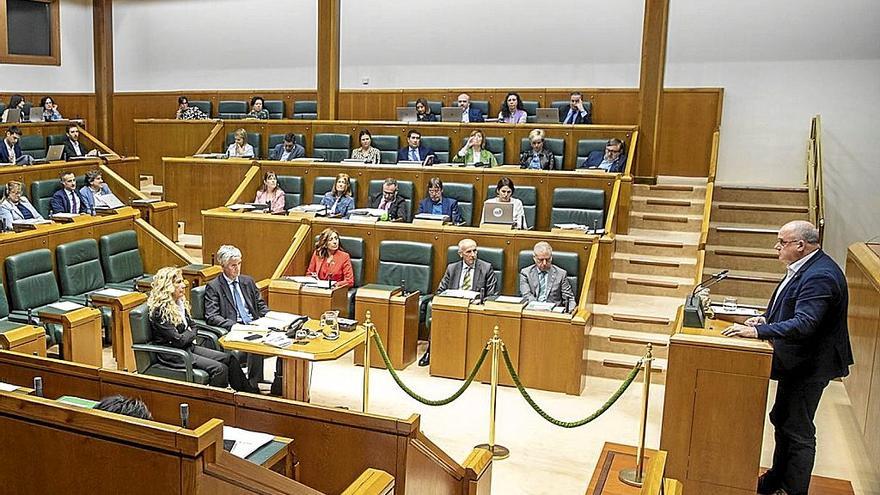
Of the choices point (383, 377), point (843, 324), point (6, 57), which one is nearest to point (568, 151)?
point (383, 377)

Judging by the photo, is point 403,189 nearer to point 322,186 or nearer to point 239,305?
point 322,186

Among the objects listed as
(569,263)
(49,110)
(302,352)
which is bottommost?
(302,352)

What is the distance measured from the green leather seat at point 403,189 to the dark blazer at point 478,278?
4.18ft

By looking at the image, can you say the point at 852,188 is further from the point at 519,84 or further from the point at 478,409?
the point at 478,409

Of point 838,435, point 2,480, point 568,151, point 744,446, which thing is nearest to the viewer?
point 2,480

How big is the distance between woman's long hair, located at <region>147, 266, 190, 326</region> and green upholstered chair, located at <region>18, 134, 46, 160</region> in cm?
676

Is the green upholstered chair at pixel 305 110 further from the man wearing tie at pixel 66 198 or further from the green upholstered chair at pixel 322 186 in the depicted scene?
the man wearing tie at pixel 66 198

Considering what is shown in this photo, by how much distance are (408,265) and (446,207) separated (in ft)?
2.70

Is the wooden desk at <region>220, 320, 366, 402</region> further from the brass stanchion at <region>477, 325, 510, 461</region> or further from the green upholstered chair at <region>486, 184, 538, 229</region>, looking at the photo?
the green upholstered chair at <region>486, 184, 538, 229</region>

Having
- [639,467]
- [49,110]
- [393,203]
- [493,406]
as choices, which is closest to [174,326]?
[493,406]

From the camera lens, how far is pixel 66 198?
7.74 metres

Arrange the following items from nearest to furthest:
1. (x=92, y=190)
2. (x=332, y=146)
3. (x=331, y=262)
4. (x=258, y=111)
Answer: (x=331, y=262), (x=92, y=190), (x=332, y=146), (x=258, y=111)

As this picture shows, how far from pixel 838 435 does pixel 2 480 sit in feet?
14.9

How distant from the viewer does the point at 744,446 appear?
3.48 metres
